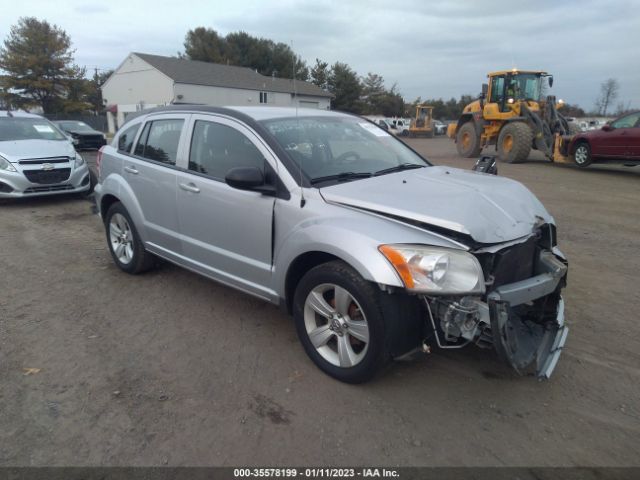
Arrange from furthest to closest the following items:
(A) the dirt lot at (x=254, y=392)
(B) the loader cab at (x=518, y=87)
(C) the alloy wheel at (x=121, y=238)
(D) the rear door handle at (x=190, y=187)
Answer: (B) the loader cab at (x=518, y=87), (C) the alloy wheel at (x=121, y=238), (D) the rear door handle at (x=190, y=187), (A) the dirt lot at (x=254, y=392)

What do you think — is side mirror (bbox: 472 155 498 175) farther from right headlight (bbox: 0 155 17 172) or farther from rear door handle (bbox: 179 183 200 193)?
right headlight (bbox: 0 155 17 172)

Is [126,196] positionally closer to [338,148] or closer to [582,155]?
[338,148]

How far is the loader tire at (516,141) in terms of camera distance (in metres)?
15.3

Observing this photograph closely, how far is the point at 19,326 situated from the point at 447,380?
3.59 m

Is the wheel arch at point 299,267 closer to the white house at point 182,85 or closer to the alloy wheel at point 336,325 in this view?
the alloy wheel at point 336,325

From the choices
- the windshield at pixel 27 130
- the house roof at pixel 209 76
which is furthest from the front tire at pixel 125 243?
the house roof at pixel 209 76

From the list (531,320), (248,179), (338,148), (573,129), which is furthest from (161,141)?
(573,129)

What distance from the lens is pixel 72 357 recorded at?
3.52m

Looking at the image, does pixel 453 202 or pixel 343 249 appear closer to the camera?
pixel 343 249

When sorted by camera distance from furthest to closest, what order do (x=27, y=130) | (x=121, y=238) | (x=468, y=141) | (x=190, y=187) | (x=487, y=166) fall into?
(x=468, y=141)
(x=27, y=130)
(x=121, y=238)
(x=487, y=166)
(x=190, y=187)

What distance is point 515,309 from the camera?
3.15 meters

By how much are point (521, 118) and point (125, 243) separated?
14555mm

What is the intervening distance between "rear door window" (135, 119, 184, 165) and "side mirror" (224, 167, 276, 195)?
1.19 m

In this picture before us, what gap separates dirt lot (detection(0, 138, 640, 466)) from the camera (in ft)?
8.45
